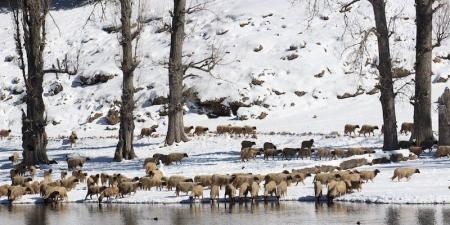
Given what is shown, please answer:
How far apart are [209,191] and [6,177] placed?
10.4 m

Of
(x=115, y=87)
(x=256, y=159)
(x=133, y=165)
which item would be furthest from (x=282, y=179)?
(x=115, y=87)

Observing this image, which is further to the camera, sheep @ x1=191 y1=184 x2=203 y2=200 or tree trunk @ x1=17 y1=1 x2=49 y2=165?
tree trunk @ x1=17 y1=1 x2=49 y2=165

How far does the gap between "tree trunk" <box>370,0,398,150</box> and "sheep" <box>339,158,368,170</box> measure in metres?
3.49

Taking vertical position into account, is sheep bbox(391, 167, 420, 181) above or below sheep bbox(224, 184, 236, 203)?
above

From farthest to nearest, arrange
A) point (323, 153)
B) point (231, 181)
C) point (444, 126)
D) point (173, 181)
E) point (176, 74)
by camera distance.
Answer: point (176, 74)
point (444, 126)
point (323, 153)
point (173, 181)
point (231, 181)

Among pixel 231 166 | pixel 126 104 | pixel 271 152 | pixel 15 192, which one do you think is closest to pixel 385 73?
pixel 271 152

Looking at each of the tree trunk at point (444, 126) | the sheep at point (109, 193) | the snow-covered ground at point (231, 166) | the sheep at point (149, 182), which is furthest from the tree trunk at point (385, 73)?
the sheep at point (109, 193)

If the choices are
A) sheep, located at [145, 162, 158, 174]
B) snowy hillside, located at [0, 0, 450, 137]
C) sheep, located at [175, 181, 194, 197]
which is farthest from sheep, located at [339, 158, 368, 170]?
snowy hillside, located at [0, 0, 450, 137]

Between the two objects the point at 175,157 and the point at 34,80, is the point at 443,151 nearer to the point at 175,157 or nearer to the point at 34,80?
the point at 175,157

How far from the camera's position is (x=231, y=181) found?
22797 millimetres

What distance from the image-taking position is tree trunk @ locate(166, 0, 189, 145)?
36.7 meters

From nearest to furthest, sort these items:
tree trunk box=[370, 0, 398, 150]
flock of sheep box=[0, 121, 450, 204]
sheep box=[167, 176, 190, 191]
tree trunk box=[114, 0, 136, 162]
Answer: flock of sheep box=[0, 121, 450, 204] < sheep box=[167, 176, 190, 191] < tree trunk box=[370, 0, 398, 150] < tree trunk box=[114, 0, 136, 162]

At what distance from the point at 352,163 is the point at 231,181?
5530mm

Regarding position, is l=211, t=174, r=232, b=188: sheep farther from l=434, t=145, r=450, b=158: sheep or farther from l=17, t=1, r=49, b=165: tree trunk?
l=17, t=1, r=49, b=165: tree trunk
